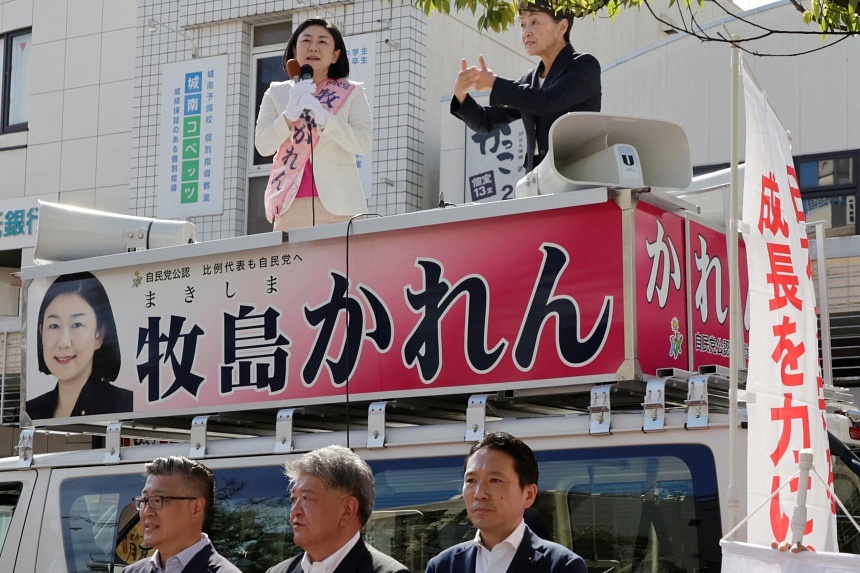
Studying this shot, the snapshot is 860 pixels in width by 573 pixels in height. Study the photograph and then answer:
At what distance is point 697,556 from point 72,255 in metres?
3.44

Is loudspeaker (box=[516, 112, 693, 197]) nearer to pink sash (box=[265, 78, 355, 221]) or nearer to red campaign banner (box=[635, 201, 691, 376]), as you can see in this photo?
red campaign banner (box=[635, 201, 691, 376])

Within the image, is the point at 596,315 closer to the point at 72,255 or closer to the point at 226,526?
the point at 226,526

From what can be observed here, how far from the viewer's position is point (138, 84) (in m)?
17.2

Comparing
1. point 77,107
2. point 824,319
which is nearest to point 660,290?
point 824,319

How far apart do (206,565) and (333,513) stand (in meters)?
0.76

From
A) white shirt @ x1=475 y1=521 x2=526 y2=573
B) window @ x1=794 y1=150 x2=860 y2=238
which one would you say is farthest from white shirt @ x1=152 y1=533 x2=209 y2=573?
window @ x1=794 y1=150 x2=860 y2=238

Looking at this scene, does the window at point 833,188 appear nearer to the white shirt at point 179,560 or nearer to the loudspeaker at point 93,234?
the loudspeaker at point 93,234

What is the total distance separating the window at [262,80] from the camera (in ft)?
53.2

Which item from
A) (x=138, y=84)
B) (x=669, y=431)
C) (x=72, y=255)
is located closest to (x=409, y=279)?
(x=669, y=431)

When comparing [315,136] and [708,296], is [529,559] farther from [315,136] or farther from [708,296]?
[315,136]

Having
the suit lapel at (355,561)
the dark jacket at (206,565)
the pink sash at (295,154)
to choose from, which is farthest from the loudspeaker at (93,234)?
the suit lapel at (355,561)

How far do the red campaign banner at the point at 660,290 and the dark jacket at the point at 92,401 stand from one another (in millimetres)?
2473

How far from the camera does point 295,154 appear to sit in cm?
646

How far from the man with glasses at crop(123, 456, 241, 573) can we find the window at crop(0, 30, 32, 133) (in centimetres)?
1513
